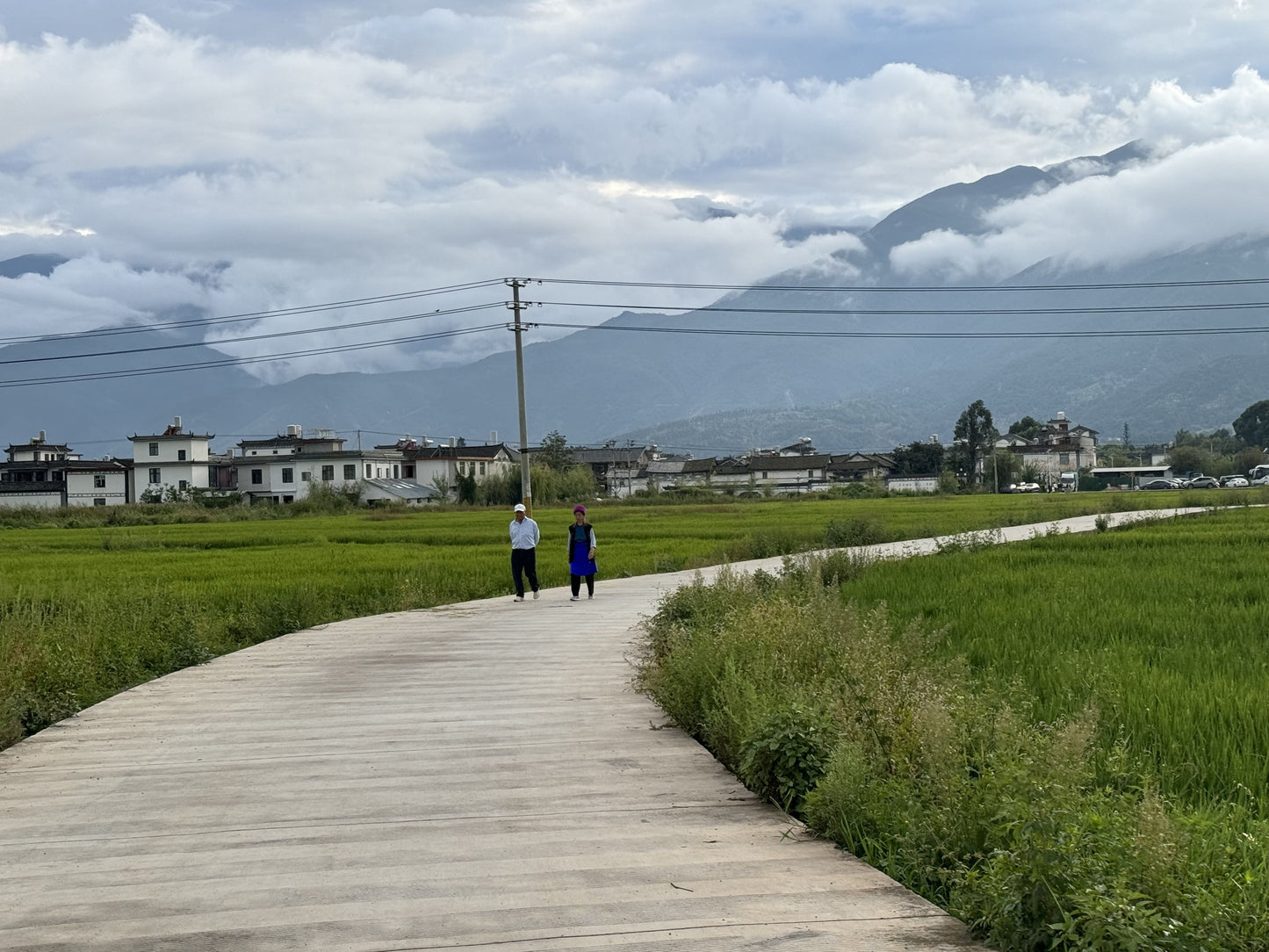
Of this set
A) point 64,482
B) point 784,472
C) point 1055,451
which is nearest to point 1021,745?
point 64,482

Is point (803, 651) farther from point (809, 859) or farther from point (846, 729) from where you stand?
point (809, 859)

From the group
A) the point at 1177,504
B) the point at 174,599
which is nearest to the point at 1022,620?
Answer: the point at 174,599

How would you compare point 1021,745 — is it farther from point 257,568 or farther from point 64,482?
point 64,482

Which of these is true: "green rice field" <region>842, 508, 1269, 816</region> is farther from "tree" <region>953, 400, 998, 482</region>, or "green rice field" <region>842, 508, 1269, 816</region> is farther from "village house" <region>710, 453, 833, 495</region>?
"village house" <region>710, 453, 833, 495</region>

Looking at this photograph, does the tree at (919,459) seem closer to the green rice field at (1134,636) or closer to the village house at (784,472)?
the village house at (784,472)

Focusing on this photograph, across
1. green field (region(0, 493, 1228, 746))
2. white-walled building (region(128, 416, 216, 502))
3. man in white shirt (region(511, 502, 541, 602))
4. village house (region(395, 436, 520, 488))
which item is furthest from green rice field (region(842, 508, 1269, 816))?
village house (region(395, 436, 520, 488))

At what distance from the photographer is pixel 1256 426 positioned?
185 meters

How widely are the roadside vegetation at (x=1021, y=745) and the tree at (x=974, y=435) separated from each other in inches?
5077

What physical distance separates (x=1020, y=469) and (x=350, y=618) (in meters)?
132

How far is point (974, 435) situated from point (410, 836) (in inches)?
5551

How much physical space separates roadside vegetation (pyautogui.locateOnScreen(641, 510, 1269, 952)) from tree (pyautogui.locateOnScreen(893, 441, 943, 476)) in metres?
135

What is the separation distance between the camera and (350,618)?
67.9ft

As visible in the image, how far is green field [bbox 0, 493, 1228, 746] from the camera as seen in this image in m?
13.8

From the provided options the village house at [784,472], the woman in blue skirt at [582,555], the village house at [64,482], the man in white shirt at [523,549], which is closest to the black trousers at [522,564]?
the man in white shirt at [523,549]
